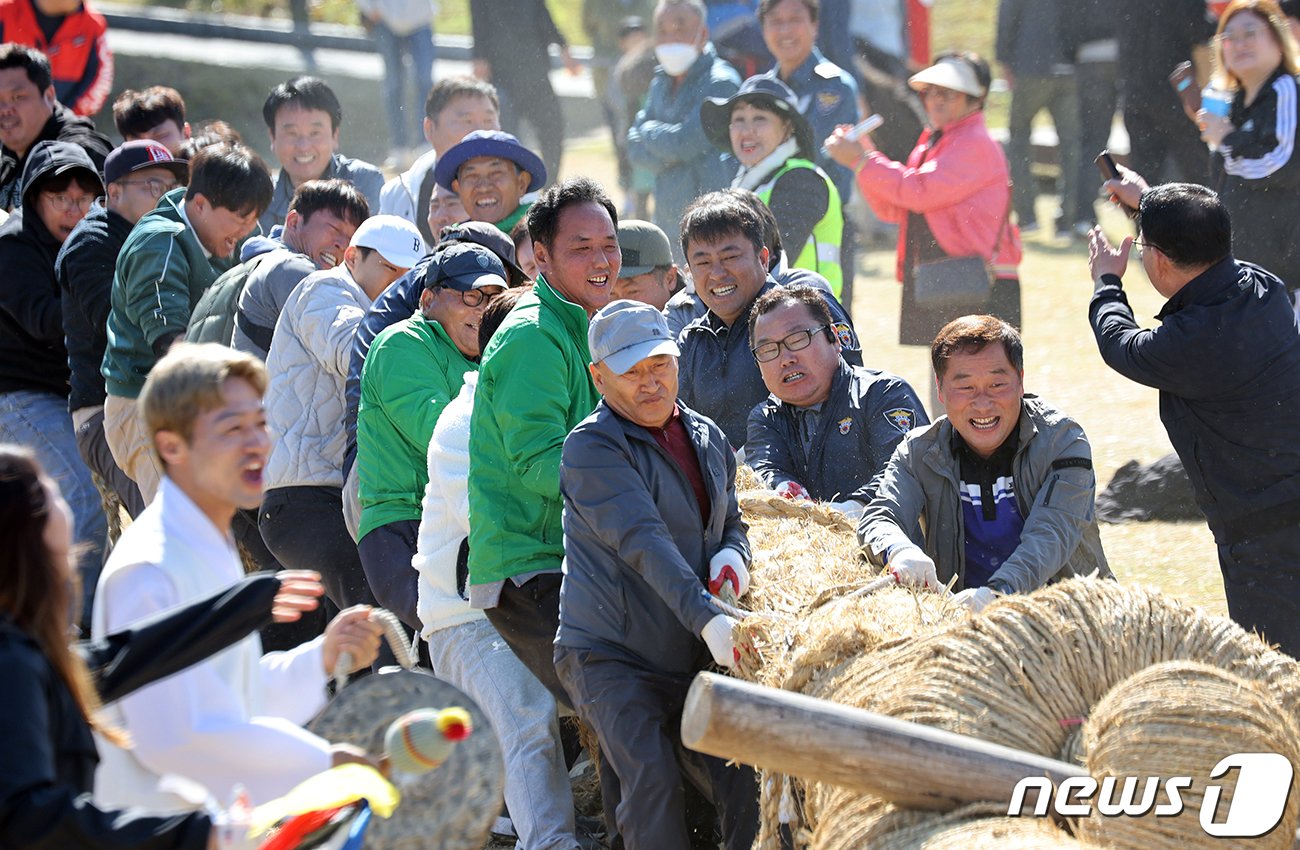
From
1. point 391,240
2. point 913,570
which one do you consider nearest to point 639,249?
point 391,240

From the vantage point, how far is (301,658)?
11.3 ft

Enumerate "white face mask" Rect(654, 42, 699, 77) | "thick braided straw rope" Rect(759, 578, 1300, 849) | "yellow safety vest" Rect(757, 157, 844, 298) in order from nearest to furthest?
"thick braided straw rope" Rect(759, 578, 1300, 849), "yellow safety vest" Rect(757, 157, 844, 298), "white face mask" Rect(654, 42, 699, 77)

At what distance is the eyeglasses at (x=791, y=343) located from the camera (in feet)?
18.7

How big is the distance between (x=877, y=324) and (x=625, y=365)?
8.52m

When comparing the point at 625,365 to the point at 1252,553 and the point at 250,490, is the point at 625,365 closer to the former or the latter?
the point at 250,490

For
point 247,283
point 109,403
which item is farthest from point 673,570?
point 109,403

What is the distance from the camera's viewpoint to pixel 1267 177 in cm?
795

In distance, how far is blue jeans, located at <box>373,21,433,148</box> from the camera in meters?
15.8

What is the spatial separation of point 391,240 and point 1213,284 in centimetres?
323

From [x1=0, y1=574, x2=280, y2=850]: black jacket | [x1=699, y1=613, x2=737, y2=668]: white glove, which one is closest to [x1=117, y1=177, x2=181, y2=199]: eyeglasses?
[x1=699, y1=613, x2=737, y2=668]: white glove

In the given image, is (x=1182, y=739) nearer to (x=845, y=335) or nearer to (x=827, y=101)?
(x=845, y=335)

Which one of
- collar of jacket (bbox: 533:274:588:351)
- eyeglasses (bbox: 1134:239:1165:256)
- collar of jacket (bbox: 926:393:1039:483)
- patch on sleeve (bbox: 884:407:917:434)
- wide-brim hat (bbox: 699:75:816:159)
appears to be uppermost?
wide-brim hat (bbox: 699:75:816:159)

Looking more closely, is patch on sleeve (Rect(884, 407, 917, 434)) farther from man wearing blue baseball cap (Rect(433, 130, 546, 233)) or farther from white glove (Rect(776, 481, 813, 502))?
man wearing blue baseball cap (Rect(433, 130, 546, 233))

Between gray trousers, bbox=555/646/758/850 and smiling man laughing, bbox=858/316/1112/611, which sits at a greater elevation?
smiling man laughing, bbox=858/316/1112/611
